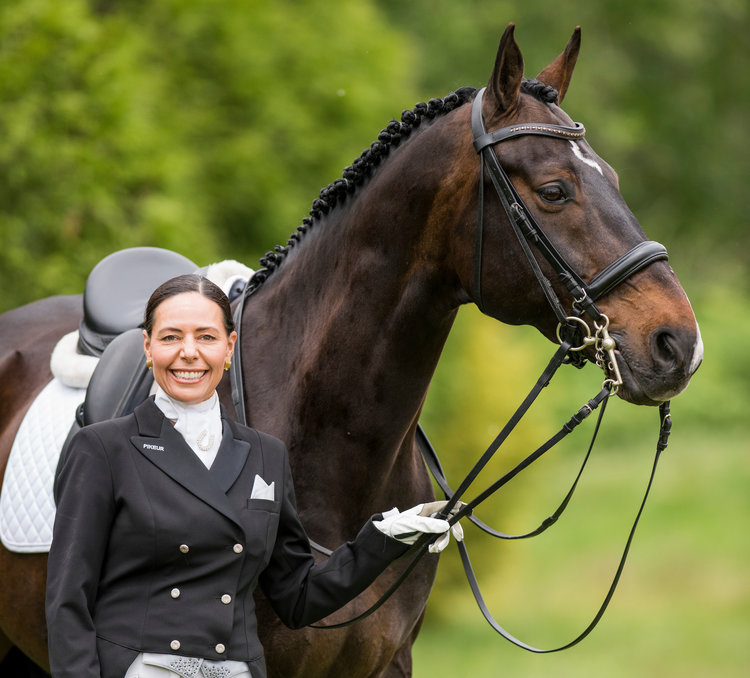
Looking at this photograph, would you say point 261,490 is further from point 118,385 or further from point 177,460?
point 118,385

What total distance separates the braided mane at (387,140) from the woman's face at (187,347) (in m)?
0.82

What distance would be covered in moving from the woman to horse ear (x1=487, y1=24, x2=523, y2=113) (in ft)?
3.06

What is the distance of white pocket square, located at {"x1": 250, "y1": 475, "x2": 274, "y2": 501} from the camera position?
2.55 metres

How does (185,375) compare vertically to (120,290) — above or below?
below

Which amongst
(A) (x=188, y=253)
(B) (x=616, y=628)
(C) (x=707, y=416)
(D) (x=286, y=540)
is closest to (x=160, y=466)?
(D) (x=286, y=540)

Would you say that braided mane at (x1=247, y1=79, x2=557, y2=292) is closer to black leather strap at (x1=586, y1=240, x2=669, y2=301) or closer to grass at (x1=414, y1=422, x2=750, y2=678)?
black leather strap at (x1=586, y1=240, x2=669, y2=301)

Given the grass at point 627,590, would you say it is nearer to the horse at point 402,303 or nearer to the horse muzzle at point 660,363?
the horse at point 402,303

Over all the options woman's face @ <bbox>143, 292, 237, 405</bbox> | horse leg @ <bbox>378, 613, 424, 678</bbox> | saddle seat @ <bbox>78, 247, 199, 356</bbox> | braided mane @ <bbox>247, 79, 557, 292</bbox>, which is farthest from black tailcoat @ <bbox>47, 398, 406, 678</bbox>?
saddle seat @ <bbox>78, 247, 199, 356</bbox>

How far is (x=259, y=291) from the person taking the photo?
11.4ft

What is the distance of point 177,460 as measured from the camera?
2.45 meters

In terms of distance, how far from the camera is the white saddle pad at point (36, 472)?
3502mm

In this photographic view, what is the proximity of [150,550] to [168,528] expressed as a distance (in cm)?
6

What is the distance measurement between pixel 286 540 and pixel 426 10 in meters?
20.1

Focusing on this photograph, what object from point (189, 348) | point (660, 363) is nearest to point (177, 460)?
point (189, 348)
